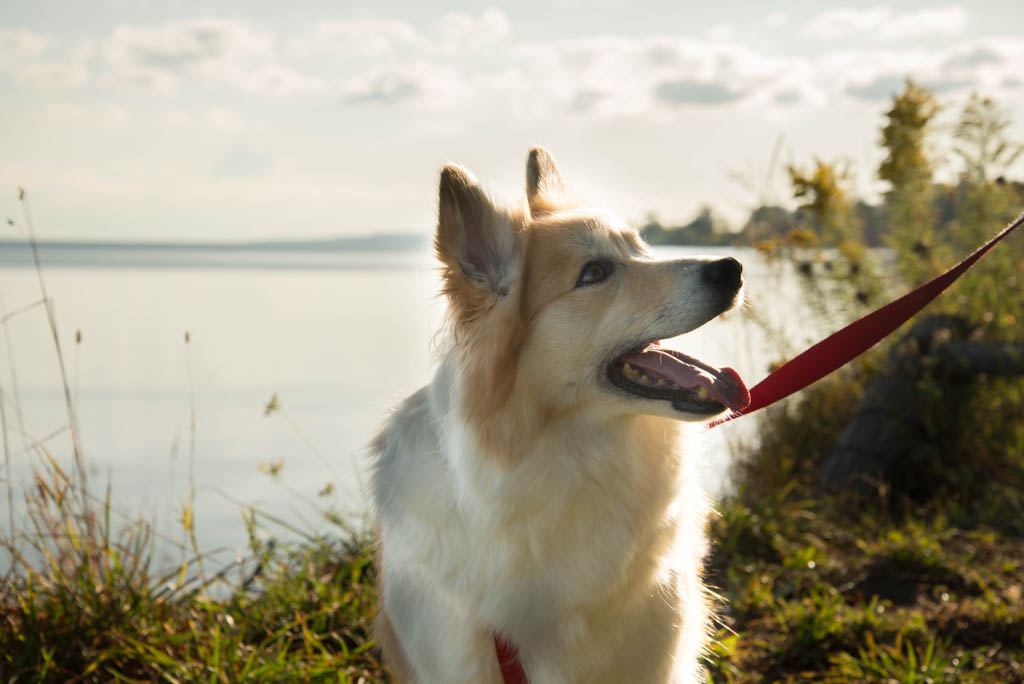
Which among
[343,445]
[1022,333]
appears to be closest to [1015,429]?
[1022,333]

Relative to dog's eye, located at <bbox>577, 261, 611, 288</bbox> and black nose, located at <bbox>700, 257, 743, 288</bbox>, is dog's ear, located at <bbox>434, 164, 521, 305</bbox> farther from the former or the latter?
black nose, located at <bbox>700, 257, 743, 288</bbox>

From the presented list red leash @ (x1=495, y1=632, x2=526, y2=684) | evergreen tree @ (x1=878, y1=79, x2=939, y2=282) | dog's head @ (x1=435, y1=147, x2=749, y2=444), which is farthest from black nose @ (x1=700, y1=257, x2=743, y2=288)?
evergreen tree @ (x1=878, y1=79, x2=939, y2=282)

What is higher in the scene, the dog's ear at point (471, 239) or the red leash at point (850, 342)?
the dog's ear at point (471, 239)

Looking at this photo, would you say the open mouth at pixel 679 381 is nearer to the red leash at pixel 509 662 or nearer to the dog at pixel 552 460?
the dog at pixel 552 460

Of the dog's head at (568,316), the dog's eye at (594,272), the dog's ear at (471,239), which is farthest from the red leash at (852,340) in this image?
the dog's ear at (471,239)

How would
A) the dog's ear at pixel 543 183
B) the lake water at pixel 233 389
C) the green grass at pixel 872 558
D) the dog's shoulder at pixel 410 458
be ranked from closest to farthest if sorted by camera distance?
the dog's shoulder at pixel 410 458 < the dog's ear at pixel 543 183 < the green grass at pixel 872 558 < the lake water at pixel 233 389

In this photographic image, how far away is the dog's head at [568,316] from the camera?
106 inches

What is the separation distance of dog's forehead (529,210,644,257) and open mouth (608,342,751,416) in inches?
14.5

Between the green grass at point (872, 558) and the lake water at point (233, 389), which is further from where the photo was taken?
the lake water at point (233, 389)

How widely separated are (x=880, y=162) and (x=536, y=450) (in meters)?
5.42

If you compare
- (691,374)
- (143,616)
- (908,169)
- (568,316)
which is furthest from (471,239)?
(908,169)

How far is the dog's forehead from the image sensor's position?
292 centimetres

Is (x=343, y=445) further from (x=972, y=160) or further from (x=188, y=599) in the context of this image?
(x=972, y=160)

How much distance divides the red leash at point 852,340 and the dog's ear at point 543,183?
1.00 meters
